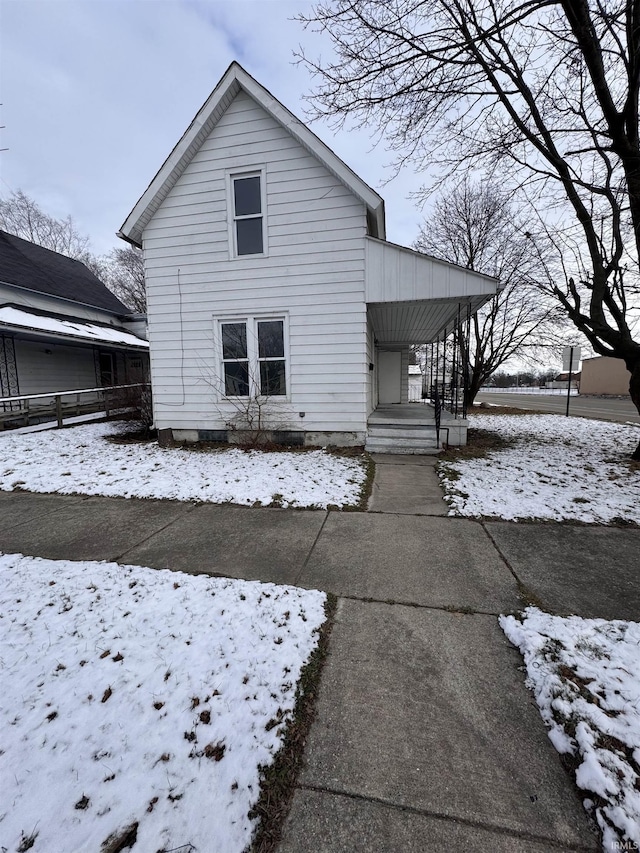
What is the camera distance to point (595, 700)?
1839mm

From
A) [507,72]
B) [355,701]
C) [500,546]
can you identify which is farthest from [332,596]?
[507,72]

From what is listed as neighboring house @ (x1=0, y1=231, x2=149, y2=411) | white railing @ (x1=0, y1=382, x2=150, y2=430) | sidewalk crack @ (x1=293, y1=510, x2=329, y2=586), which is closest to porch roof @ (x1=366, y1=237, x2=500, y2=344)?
sidewalk crack @ (x1=293, y1=510, x2=329, y2=586)

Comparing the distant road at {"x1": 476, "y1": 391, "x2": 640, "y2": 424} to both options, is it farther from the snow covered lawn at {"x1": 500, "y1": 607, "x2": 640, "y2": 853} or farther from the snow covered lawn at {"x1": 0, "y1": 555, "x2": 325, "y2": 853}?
the snow covered lawn at {"x1": 0, "y1": 555, "x2": 325, "y2": 853}

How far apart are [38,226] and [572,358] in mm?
34613

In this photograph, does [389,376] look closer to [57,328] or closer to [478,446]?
[478,446]

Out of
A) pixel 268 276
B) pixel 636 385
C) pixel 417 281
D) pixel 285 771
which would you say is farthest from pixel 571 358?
pixel 285 771

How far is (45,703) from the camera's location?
184 centimetres

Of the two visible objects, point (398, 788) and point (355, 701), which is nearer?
point (398, 788)

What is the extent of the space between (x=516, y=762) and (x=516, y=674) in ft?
1.77

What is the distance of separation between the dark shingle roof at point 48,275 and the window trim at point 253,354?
38.4ft

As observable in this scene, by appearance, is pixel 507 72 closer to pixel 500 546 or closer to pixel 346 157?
pixel 346 157

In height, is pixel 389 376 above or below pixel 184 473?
above

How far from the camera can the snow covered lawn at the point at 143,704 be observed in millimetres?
1341

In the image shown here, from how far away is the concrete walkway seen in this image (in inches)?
54.1
